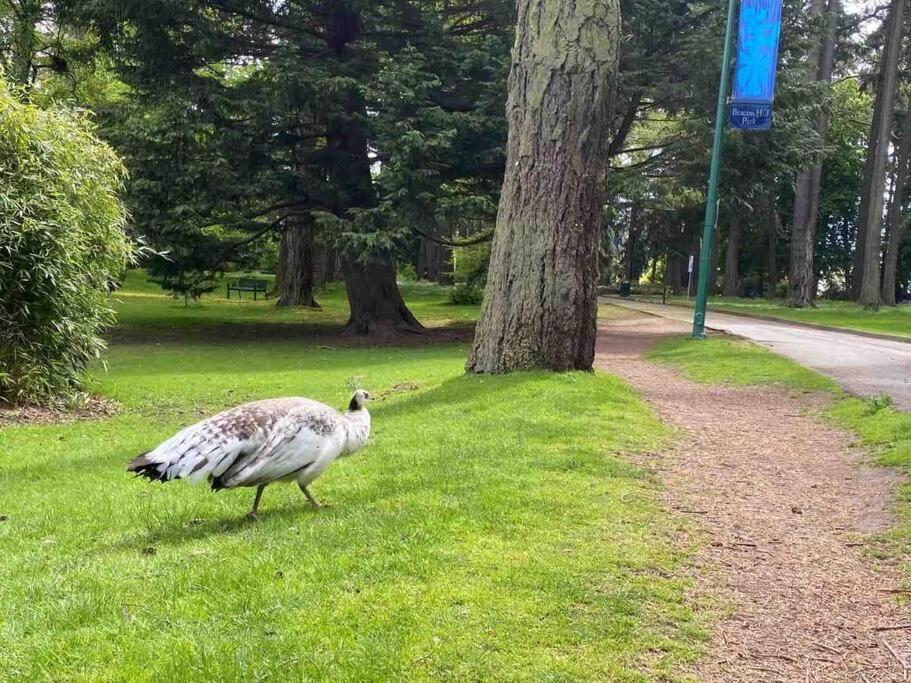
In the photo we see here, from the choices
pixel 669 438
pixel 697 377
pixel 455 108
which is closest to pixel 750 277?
pixel 455 108

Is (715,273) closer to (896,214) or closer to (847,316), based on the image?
(896,214)

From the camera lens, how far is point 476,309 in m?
35.0

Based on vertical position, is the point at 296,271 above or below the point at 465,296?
above

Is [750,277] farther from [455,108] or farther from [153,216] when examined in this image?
[153,216]

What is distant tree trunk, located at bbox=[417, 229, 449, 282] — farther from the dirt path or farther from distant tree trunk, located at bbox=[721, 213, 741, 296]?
the dirt path

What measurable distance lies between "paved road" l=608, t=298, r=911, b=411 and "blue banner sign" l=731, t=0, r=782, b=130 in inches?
212

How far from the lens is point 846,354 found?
57.4ft

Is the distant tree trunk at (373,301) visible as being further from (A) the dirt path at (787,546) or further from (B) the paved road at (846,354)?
(A) the dirt path at (787,546)

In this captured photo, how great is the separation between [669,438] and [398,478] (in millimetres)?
3621

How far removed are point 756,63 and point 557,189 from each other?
8.57 meters

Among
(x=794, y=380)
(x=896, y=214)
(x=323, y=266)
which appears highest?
(x=896, y=214)

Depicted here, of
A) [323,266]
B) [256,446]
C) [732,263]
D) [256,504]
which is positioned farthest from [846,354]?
[732,263]

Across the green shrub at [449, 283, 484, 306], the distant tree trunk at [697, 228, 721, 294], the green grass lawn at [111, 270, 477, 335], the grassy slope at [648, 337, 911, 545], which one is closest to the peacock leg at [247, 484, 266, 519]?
the grassy slope at [648, 337, 911, 545]

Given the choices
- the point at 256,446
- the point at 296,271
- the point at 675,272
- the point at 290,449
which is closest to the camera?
the point at 256,446
